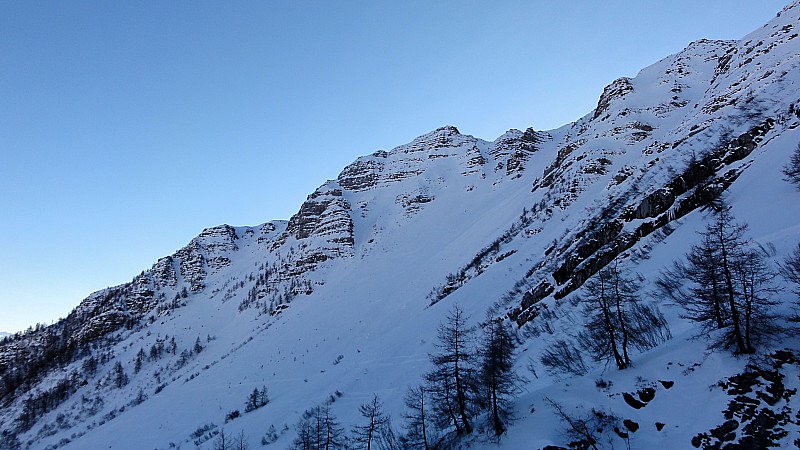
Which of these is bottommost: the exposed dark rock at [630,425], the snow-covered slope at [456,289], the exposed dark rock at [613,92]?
the exposed dark rock at [630,425]

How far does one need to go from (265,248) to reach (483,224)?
8048 cm

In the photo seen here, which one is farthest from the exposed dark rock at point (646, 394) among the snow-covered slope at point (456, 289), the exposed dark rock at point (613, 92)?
the exposed dark rock at point (613, 92)

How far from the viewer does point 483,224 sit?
227ft

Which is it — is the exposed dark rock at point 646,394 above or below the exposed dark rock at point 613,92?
below

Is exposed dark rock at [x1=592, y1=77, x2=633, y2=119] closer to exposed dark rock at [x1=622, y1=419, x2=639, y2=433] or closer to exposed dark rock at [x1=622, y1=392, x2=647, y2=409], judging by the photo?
exposed dark rock at [x1=622, y1=392, x2=647, y2=409]

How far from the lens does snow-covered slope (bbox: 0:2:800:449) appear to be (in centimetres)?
1867

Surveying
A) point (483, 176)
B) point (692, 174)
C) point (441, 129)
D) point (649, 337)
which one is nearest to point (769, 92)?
point (692, 174)

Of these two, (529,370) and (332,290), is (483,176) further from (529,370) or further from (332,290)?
(529,370)

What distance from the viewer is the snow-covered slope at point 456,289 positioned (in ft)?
61.3

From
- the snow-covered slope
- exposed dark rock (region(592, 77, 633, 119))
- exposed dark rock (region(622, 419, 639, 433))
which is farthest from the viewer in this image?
exposed dark rock (region(592, 77, 633, 119))

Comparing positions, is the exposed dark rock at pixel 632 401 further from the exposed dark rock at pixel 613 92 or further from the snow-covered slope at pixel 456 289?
the exposed dark rock at pixel 613 92

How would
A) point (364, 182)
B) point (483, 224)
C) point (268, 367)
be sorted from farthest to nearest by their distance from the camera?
point (364, 182) → point (483, 224) → point (268, 367)

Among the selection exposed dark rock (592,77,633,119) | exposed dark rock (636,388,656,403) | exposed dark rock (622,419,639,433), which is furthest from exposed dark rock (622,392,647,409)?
exposed dark rock (592,77,633,119)

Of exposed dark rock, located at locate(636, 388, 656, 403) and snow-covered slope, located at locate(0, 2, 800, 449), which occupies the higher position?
snow-covered slope, located at locate(0, 2, 800, 449)
